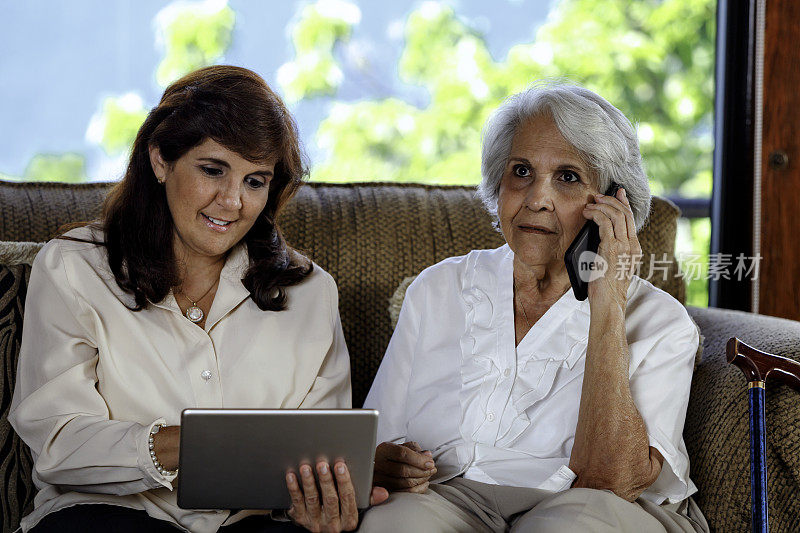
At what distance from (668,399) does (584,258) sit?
307mm

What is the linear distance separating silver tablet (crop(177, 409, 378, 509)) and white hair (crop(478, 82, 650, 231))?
738 mm

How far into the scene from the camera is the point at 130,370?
1.59 meters

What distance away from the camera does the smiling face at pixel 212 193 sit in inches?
64.1

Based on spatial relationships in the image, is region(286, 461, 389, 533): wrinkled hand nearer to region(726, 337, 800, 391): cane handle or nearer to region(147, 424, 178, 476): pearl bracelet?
region(147, 424, 178, 476): pearl bracelet

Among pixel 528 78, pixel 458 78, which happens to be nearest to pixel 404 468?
pixel 528 78

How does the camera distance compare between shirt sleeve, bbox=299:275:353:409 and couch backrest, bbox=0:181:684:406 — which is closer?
shirt sleeve, bbox=299:275:353:409

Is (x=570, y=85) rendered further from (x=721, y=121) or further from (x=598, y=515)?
(x=721, y=121)

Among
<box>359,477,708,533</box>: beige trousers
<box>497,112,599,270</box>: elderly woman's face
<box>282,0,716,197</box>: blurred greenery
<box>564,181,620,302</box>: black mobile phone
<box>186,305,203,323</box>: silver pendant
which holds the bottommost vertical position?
<box>359,477,708,533</box>: beige trousers

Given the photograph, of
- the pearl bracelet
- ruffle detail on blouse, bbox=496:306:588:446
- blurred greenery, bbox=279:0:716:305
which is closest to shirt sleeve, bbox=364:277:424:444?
ruffle detail on blouse, bbox=496:306:588:446

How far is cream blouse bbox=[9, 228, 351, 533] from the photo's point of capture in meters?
1.49

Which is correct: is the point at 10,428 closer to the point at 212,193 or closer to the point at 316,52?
the point at 212,193

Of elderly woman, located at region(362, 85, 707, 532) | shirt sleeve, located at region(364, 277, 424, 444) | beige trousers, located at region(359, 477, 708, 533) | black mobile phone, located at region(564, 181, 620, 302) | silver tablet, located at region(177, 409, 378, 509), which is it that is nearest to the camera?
silver tablet, located at region(177, 409, 378, 509)

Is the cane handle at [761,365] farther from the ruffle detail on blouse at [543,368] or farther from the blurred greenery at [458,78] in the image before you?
the blurred greenery at [458,78]

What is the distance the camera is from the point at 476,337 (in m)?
1.72
